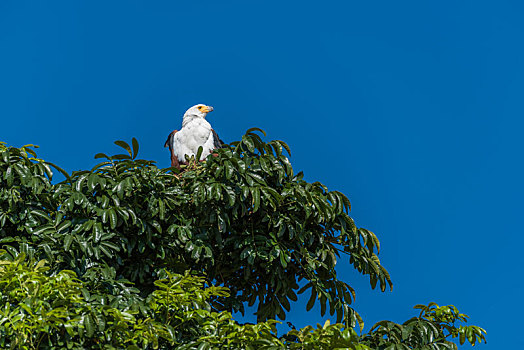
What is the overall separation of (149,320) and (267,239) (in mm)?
2171

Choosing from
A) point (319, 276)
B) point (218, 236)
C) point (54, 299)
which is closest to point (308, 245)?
point (319, 276)

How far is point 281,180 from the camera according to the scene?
27.2ft

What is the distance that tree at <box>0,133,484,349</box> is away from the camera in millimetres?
6211

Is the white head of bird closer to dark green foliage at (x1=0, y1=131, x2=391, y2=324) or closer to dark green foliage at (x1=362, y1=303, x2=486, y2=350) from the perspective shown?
dark green foliage at (x1=0, y1=131, x2=391, y2=324)

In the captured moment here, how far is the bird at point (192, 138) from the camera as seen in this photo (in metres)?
11.5

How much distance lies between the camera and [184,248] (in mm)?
8023

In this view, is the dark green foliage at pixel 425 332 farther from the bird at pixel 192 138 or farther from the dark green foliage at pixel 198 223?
the bird at pixel 192 138

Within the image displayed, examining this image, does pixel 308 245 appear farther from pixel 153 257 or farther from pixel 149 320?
pixel 149 320

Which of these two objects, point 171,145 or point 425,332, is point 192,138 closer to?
point 171,145

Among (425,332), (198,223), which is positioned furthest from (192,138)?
(425,332)

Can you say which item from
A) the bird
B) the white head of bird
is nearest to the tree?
the bird

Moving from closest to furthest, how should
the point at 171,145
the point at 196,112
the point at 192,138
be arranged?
1. the point at 192,138
2. the point at 171,145
3. the point at 196,112

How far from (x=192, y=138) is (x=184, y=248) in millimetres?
3756

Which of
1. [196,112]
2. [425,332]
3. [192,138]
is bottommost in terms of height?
[425,332]
